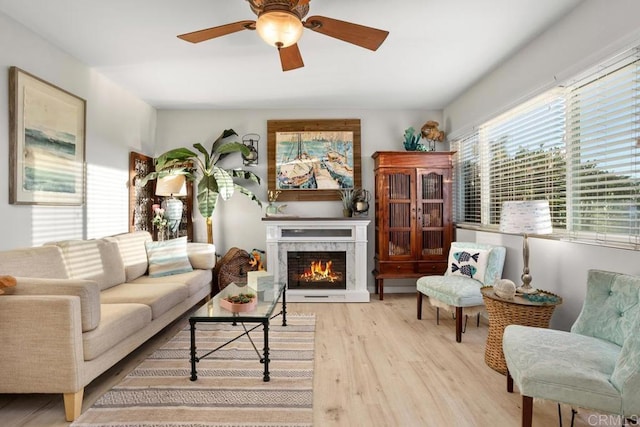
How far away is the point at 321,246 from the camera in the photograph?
444 cm

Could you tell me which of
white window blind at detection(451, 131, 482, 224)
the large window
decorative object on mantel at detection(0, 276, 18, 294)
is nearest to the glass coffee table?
decorative object on mantel at detection(0, 276, 18, 294)

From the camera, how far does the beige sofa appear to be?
6.14ft

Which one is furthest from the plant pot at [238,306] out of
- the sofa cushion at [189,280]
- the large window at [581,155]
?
the large window at [581,155]

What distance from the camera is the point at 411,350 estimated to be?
286 centimetres

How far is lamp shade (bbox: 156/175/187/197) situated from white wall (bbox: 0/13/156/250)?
1.25 ft

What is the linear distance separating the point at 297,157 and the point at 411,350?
2984 mm

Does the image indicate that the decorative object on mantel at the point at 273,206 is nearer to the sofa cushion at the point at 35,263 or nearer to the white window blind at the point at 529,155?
the sofa cushion at the point at 35,263

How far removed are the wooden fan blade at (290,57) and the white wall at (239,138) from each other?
7.94ft

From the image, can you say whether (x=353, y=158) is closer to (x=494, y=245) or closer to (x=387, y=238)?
(x=387, y=238)

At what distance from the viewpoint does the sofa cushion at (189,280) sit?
11.3 feet

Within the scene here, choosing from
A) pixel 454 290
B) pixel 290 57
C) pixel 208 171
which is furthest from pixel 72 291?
pixel 454 290

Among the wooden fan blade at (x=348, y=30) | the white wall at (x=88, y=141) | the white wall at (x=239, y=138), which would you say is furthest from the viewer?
the white wall at (x=239, y=138)

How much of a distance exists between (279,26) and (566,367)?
2.18 metres

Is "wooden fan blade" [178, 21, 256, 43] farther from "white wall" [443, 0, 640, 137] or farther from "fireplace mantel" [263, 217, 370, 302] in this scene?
"fireplace mantel" [263, 217, 370, 302]
